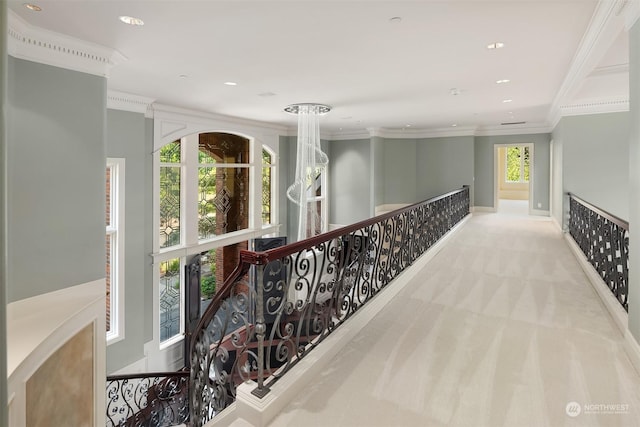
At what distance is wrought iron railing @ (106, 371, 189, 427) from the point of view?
20.0 feet

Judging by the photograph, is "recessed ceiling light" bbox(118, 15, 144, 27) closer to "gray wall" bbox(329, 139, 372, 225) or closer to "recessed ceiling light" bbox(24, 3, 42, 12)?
"recessed ceiling light" bbox(24, 3, 42, 12)

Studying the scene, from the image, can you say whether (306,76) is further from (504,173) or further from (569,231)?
(504,173)

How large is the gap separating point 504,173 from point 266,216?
11415 millimetres

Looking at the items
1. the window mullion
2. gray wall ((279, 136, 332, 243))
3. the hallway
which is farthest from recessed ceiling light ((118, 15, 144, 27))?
gray wall ((279, 136, 332, 243))

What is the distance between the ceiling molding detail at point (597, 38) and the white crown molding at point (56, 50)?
4.46m

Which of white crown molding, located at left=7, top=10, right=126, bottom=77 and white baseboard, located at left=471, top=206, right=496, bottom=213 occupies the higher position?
white crown molding, located at left=7, top=10, right=126, bottom=77

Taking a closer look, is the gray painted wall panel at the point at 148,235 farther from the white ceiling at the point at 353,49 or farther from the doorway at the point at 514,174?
the doorway at the point at 514,174

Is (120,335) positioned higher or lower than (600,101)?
lower

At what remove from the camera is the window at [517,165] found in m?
15.6

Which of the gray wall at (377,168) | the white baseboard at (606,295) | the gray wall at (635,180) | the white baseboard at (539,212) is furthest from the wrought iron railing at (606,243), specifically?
the gray wall at (377,168)

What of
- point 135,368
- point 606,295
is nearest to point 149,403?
point 135,368

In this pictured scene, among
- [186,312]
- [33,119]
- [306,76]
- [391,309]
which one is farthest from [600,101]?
[186,312]

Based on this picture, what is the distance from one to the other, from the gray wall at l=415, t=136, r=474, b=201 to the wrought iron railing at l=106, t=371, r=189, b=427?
864cm

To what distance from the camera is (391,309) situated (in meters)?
3.68
